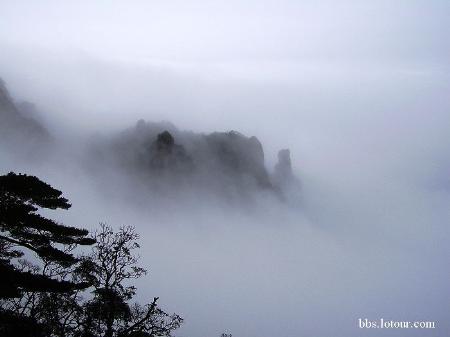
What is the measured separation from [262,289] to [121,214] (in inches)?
3339

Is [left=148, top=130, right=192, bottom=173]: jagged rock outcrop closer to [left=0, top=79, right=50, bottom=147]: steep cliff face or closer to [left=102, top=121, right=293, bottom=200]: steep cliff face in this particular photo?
[left=102, top=121, right=293, bottom=200]: steep cliff face

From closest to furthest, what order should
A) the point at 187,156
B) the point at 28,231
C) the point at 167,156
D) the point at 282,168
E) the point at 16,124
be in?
the point at 28,231 < the point at 16,124 < the point at 167,156 < the point at 187,156 < the point at 282,168

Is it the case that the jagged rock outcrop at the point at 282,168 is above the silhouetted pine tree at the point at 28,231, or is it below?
above

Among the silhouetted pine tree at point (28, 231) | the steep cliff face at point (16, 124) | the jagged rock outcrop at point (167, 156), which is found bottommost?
the silhouetted pine tree at point (28, 231)

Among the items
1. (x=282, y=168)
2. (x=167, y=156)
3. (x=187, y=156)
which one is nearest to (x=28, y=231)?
(x=167, y=156)

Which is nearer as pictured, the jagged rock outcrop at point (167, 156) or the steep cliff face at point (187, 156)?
the jagged rock outcrop at point (167, 156)

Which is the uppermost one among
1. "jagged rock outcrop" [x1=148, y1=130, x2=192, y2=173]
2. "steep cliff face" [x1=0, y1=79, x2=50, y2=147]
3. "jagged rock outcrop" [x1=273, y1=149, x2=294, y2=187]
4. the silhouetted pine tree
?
"jagged rock outcrop" [x1=273, y1=149, x2=294, y2=187]

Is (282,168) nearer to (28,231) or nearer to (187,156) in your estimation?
(187,156)

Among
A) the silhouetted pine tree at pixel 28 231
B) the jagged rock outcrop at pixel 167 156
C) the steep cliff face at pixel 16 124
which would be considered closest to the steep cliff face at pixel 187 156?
the jagged rock outcrop at pixel 167 156

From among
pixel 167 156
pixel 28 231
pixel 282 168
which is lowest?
pixel 28 231

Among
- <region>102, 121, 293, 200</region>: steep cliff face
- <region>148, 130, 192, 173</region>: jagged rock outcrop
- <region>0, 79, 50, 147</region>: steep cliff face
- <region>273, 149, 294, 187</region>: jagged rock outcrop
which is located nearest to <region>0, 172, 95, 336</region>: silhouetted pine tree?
<region>0, 79, 50, 147</region>: steep cliff face

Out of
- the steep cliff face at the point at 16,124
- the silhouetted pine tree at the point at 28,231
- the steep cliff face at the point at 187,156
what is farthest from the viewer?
the steep cliff face at the point at 187,156

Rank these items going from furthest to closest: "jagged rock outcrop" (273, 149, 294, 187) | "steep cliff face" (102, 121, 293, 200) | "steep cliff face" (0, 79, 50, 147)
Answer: "jagged rock outcrop" (273, 149, 294, 187), "steep cliff face" (102, 121, 293, 200), "steep cliff face" (0, 79, 50, 147)

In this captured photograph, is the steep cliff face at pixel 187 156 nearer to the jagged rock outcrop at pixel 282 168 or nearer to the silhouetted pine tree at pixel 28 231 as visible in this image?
the jagged rock outcrop at pixel 282 168
